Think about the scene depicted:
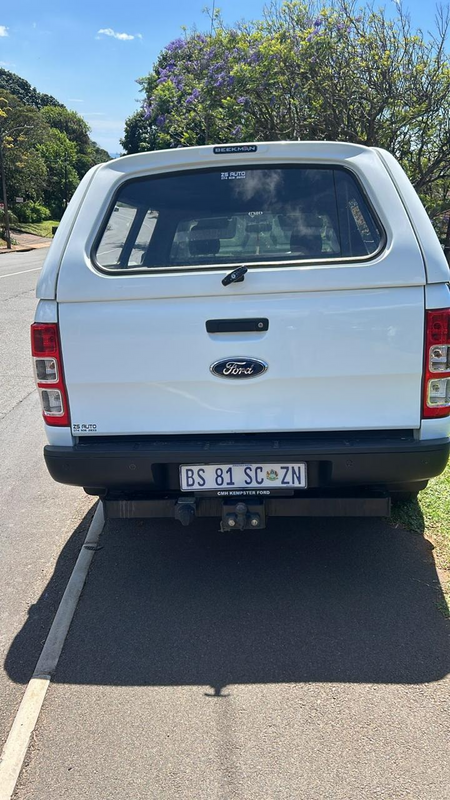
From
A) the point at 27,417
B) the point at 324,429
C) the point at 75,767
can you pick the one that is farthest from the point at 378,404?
the point at 27,417

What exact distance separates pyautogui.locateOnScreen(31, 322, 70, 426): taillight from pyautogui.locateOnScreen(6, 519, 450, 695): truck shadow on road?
996 millimetres

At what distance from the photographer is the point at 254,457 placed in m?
2.97

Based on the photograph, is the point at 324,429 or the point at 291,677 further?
the point at 324,429

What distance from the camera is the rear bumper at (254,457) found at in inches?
116

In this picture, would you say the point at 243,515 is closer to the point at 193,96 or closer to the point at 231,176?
the point at 231,176

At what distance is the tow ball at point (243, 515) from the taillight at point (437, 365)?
896 millimetres

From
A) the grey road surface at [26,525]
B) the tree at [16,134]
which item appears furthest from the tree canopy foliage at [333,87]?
the tree at [16,134]

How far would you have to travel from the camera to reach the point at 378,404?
9.71 ft

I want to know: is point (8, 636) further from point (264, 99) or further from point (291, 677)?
point (264, 99)

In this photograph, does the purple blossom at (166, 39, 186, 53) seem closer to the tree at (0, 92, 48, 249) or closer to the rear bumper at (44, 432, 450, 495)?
the rear bumper at (44, 432, 450, 495)

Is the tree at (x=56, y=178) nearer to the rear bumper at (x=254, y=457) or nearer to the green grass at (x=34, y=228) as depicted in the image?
the green grass at (x=34, y=228)

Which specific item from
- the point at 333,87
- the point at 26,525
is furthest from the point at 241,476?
the point at 333,87

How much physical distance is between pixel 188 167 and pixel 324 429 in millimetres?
1506

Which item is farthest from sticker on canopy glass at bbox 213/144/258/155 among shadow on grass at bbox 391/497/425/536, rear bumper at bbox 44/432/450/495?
shadow on grass at bbox 391/497/425/536
